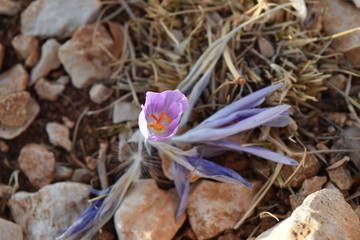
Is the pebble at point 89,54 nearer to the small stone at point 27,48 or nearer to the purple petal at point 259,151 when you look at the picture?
the small stone at point 27,48

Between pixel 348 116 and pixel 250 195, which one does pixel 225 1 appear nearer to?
pixel 348 116

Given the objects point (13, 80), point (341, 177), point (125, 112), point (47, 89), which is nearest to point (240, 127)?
A: point (341, 177)

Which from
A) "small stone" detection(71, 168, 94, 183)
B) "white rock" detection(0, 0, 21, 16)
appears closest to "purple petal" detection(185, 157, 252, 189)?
"small stone" detection(71, 168, 94, 183)

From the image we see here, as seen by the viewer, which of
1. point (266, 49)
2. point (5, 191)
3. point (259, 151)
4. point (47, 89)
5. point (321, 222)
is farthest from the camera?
point (47, 89)

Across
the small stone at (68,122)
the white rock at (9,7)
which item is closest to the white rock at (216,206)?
the small stone at (68,122)

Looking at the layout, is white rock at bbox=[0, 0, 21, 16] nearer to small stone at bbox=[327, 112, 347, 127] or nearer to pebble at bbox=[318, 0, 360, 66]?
pebble at bbox=[318, 0, 360, 66]

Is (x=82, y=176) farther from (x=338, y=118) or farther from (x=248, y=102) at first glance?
(x=338, y=118)

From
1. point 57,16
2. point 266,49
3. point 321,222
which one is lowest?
A: point 321,222
